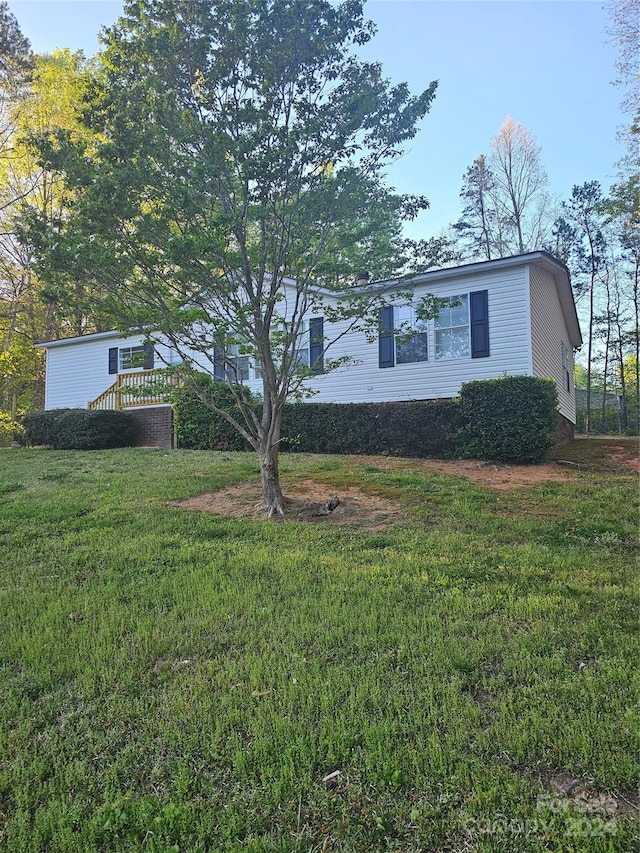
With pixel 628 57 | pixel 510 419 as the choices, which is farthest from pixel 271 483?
pixel 628 57

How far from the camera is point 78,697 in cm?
235

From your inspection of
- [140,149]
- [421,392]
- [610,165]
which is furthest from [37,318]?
[610,165]

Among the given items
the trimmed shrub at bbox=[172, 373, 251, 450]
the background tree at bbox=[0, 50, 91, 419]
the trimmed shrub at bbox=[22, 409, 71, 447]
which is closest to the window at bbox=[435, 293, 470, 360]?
the trimmed shrub at bbox=[172, 373, 251, 450]

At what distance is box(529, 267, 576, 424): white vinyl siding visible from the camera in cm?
1091

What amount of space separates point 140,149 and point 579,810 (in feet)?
20.3

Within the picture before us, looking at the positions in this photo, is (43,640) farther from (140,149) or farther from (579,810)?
(140,149)

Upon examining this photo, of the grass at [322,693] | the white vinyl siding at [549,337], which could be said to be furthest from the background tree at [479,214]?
the grass at [322,693]

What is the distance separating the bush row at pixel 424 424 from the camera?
Result: 8578 millimetres

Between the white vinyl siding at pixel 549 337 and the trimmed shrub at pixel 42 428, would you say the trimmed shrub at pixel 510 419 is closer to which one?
the white vinyl siding at pixel 549 337

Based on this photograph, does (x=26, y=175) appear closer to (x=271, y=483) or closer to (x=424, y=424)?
(x=424, y=424)

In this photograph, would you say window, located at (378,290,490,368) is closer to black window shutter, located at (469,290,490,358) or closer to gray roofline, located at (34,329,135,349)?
black window shutter, located at (469,290,490,358)

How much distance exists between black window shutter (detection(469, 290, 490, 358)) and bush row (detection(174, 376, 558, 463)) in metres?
2.09

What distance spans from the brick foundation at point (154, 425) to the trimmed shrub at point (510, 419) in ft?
25.8

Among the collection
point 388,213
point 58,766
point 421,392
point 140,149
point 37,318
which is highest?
point 37,318
